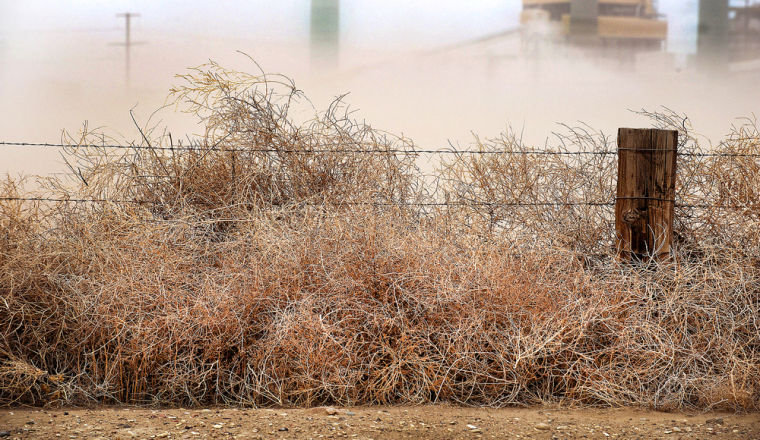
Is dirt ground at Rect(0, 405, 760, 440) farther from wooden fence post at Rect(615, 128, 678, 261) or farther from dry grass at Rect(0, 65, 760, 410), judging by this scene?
wooden fence post at Rect(615, 128, 678, 261)

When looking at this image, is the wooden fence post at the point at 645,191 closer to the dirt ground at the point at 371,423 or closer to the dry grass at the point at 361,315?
the dry grass at the point at 361,315

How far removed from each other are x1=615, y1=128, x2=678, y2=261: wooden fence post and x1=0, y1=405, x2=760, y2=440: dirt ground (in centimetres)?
144

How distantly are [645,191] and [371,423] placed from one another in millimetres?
2557

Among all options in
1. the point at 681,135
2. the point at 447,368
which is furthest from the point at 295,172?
the point at 681,135

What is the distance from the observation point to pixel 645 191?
516 centimetres

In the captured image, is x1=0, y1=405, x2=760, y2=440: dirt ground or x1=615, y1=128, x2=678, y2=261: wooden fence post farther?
x1=615, y1=128, x2=678, y2=261: wooden fence post

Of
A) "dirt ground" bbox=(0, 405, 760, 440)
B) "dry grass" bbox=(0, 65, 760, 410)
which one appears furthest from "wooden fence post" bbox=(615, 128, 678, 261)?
"dirt ground" bbox=(0, 405, 760, 440)

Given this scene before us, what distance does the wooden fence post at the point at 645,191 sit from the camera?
5117 mm

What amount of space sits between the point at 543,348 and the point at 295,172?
2598mm

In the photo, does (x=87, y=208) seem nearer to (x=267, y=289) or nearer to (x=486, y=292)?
(x=267, y=289)

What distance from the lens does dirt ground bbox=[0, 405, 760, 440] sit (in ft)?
11.8

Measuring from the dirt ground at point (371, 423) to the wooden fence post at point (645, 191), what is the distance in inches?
56.5

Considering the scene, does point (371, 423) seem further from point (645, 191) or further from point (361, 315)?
point (645, 191)

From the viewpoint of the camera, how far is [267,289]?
4410 mm
